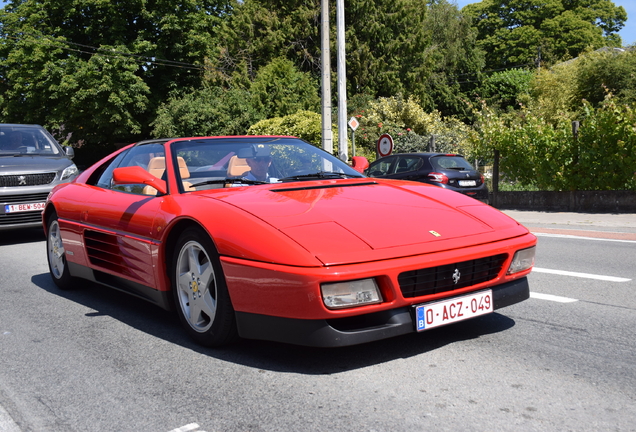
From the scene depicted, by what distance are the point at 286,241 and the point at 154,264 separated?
4.26 ft

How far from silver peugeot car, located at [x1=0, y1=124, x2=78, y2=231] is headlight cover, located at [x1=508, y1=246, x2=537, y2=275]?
25.6 ft

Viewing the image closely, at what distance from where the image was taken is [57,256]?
6.23m

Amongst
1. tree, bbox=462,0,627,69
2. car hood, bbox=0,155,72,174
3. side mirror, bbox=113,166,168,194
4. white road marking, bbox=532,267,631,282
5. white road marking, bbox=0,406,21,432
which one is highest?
tree, bbox=462,0,627,69

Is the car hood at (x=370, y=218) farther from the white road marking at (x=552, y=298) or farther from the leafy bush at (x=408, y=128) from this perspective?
the leafy bush at (x=408, y=128)

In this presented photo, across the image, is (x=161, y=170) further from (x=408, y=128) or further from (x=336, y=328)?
(x=408, y=128)

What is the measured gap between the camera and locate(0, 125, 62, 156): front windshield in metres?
10.6

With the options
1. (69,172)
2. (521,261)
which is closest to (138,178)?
(521,261)

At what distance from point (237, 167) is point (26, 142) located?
24.4 ft

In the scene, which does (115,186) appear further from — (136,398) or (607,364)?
(607,364)

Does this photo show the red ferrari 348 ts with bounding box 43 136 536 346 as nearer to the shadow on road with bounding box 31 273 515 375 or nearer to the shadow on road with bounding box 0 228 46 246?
the shadow on road with bounding box 31 273 515 375

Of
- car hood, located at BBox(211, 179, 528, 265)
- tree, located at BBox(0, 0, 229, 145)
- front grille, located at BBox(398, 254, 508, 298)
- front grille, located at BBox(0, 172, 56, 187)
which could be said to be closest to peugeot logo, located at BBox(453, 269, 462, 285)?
front grille, located at BBox(398, 254, 508, 298)

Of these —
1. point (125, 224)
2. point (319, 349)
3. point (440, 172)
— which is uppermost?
point (125, 224)

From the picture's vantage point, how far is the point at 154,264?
439 cm

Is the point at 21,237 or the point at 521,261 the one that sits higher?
the point at 521,261
